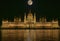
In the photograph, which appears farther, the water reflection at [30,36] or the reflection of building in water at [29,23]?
the reflection of building in water at [29,23]

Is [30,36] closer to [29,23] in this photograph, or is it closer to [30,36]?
[30,36]

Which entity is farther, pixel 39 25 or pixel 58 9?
pixel 58 9

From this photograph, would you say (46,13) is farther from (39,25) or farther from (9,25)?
(9,25)

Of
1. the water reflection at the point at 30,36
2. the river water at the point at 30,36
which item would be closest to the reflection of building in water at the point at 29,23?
the river water at the point at 30,36

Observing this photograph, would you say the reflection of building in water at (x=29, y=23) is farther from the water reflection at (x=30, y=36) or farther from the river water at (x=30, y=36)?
the water reflection at (x=30, y=36)

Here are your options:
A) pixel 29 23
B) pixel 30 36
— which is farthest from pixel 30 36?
pixel 29 23

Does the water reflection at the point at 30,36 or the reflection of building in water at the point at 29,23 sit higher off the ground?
the reflection of building in water at the point at 29,23

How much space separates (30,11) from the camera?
4622cm

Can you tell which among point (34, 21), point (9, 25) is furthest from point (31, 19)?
point (9, 25)

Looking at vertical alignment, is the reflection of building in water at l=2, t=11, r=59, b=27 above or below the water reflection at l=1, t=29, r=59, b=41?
above

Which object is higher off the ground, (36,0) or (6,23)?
(36,0)

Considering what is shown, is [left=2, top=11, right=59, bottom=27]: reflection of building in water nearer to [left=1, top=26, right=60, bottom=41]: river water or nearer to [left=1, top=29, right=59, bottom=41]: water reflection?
[left=1, top=26, right=60, bottom=41]: river water

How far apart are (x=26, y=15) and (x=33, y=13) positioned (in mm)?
1099

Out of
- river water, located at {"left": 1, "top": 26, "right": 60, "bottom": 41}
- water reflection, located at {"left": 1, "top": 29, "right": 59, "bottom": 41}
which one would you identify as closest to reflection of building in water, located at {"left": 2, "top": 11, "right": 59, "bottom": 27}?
river water, located at {"left": 1, "top": 26, "right": 60, "bottom": 41}
